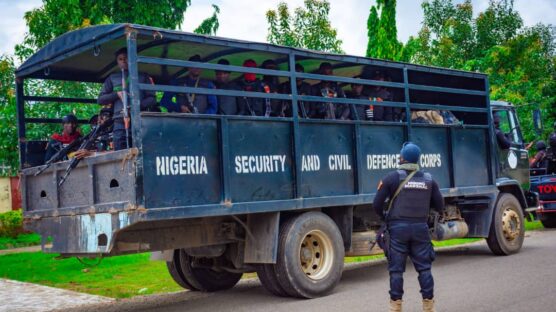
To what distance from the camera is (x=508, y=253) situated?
10.9 meters

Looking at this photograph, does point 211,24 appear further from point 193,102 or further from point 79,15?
point 193,102

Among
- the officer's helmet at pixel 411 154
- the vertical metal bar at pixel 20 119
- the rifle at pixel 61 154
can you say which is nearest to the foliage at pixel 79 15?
the vertical metal bar at pixel 20 119

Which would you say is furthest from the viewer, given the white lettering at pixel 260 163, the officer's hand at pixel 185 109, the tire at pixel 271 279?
the tire at pixel 271 279

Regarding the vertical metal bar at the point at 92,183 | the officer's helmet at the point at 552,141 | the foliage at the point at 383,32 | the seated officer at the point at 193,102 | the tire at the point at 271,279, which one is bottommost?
the tire at the point at 271,279

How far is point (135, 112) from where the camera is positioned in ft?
21.0

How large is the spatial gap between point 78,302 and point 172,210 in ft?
9.37

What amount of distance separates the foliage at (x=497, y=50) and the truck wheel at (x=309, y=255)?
1403cm

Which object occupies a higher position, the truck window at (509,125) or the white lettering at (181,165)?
the truck window at (509,125)

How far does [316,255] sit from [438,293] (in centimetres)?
153

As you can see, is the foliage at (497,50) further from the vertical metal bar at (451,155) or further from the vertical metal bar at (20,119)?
the vertical metal bar at (20,119)

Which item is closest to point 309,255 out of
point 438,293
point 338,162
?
point 338,162

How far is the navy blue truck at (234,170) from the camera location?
21.9 ft

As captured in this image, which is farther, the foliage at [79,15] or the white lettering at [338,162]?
the foliage at [79,15]

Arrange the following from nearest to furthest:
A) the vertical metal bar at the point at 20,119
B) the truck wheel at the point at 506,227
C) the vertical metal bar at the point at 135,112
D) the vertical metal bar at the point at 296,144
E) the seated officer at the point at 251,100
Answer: the vertical metal bar at the point at 135,112, the vertical metal bar at the point at 296,144, the seated officer at the point at 251,100, the vertical metal bar at the point at 20,119, the truck wheel at the point at 506,227
